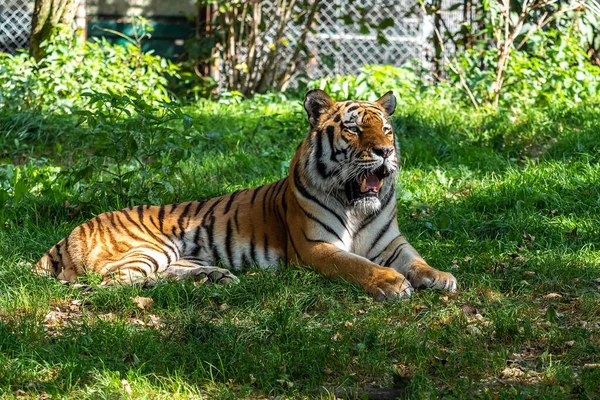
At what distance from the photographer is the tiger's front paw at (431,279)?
4.43m

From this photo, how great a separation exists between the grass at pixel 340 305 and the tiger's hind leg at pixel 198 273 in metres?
0.16

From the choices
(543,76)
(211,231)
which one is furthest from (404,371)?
(543,76)

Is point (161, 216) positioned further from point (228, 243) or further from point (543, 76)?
point (543, 76)

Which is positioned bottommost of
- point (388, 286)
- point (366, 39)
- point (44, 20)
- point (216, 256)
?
point (366, 39)

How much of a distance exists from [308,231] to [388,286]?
2.15 feet

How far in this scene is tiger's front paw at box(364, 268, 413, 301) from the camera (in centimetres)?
429

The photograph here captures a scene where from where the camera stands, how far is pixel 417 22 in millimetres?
11883

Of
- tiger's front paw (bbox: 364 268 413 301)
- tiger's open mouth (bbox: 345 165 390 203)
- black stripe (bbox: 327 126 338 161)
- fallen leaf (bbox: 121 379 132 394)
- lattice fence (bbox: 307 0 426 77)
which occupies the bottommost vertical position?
lattice fence (bbox: 307 0 426 77)

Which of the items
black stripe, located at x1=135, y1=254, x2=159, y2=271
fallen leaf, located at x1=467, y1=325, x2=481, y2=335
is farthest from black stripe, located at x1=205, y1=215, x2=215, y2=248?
fallen leaf, located at x1=467, y1=325, x2=481, y2=335

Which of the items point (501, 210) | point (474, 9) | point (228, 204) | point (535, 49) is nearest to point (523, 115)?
point (535, 49)

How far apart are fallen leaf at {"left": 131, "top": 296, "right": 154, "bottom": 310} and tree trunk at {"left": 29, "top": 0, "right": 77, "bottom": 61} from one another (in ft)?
18.3

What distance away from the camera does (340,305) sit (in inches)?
169

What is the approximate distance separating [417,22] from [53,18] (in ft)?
16.5

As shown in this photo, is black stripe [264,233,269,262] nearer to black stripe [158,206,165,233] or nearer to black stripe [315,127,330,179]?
black stripe [315,127,330,179]
